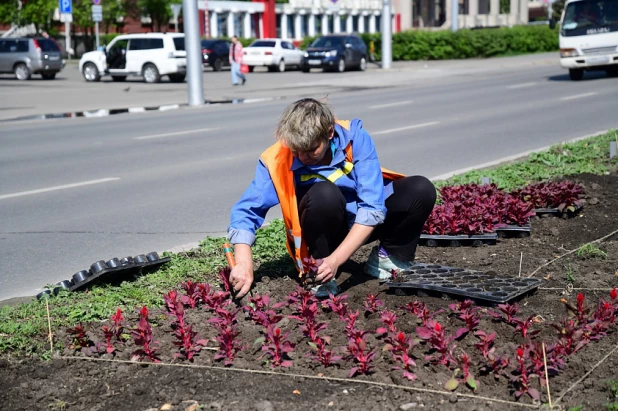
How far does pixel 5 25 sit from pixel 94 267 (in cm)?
6253

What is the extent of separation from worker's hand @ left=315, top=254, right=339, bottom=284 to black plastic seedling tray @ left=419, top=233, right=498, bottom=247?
176 cm

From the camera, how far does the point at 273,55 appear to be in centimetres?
4047

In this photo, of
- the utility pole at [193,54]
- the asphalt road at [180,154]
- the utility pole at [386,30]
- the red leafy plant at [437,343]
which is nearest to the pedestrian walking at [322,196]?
the red leafy plant at [437,343]

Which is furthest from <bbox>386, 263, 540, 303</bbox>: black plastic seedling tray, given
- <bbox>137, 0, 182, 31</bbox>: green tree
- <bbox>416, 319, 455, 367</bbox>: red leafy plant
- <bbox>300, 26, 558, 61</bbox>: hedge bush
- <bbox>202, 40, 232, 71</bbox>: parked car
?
<bbox>137, 0, 182, 31</bbox>: green tree

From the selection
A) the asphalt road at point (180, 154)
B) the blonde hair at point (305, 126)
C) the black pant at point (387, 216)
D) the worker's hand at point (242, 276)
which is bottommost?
the asphalt road at point (180, 154)

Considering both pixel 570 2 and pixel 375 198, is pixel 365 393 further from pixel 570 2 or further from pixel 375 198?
pixel 570 2

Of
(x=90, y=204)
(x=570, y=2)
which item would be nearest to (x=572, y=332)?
(x=90, y=204)

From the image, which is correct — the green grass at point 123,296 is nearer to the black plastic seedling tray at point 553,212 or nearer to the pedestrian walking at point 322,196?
the pedestrian walking at point 322,196

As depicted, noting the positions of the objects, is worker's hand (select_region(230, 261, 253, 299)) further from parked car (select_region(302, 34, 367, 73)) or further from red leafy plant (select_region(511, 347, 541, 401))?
parked car (select_region(302, 34, 367, 73))

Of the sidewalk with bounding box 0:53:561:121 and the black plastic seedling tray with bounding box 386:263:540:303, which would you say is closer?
the black plastic seedling tray with bounding box 386:263:540:303

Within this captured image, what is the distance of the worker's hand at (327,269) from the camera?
160 inches

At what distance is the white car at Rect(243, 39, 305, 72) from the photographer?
4050cm

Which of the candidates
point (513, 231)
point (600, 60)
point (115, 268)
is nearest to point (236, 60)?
point (600, 60)

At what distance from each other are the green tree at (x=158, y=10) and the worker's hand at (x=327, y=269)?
57.6m
